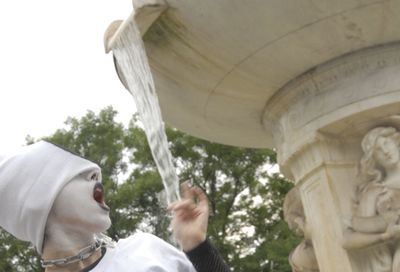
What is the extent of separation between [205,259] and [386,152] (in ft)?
9.90

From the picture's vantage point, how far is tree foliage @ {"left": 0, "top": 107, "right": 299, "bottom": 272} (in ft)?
55.0

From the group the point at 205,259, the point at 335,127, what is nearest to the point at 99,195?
the point at 205,259

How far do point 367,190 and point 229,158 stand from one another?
12.7 meters

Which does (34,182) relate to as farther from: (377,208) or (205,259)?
(377,208)

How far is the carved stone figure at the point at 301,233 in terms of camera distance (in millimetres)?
5676

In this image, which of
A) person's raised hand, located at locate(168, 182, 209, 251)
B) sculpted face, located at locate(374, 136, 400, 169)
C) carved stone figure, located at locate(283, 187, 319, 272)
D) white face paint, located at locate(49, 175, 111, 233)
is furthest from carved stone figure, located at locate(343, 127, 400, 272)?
white face paint, located at locate(49, 175, 111, 233)

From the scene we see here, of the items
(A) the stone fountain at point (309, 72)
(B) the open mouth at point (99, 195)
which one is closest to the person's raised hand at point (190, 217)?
(B) the open mouth at point (99, 195)

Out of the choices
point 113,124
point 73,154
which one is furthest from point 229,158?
point 73,154

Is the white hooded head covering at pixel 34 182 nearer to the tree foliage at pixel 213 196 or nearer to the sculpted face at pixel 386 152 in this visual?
the sculpted face at pixel 386 152

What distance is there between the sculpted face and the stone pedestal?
0.16 meters

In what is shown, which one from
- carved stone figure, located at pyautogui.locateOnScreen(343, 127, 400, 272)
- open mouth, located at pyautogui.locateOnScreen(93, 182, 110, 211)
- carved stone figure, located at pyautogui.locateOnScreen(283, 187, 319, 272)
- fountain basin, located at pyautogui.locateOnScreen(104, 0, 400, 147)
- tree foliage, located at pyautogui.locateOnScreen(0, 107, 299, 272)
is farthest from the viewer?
tree foliage, located at pyautogui.locateOnScreen(0, 107, 299, 272)

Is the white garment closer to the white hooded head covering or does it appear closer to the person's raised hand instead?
the person's raised hand

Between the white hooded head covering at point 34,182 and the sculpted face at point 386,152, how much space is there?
9.87ft

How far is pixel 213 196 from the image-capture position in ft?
57.7
